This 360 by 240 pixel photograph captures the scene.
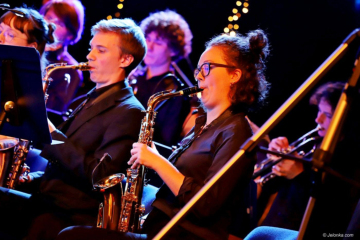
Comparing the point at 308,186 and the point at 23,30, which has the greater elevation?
the point at 23,30

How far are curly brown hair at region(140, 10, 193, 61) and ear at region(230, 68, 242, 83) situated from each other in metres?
2.27

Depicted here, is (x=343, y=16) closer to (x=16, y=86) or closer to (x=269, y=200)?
(x=269, y=200)

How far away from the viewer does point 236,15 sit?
15.4 ft

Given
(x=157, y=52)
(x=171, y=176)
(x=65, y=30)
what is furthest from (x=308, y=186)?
(x=65, y=30)

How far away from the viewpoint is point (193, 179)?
2.04 meters

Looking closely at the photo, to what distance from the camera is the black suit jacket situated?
246cm

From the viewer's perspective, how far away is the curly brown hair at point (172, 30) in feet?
14.8

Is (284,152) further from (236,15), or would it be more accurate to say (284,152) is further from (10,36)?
(10,36)

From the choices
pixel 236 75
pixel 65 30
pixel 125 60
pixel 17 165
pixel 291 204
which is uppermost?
pixel 65 30

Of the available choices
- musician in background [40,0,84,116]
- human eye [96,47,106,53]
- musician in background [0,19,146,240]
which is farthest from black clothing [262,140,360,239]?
musician in background [40,0,84,116]

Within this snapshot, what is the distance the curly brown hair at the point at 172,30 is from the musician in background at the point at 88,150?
1.66 m

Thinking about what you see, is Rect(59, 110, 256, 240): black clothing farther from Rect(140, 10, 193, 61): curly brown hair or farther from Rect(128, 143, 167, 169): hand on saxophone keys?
Rect(140, 10, 193, 61): curly brown hair

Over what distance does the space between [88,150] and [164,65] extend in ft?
6.77

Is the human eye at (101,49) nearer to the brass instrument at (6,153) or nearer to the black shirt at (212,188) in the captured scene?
the brass instrument at (6,153)
